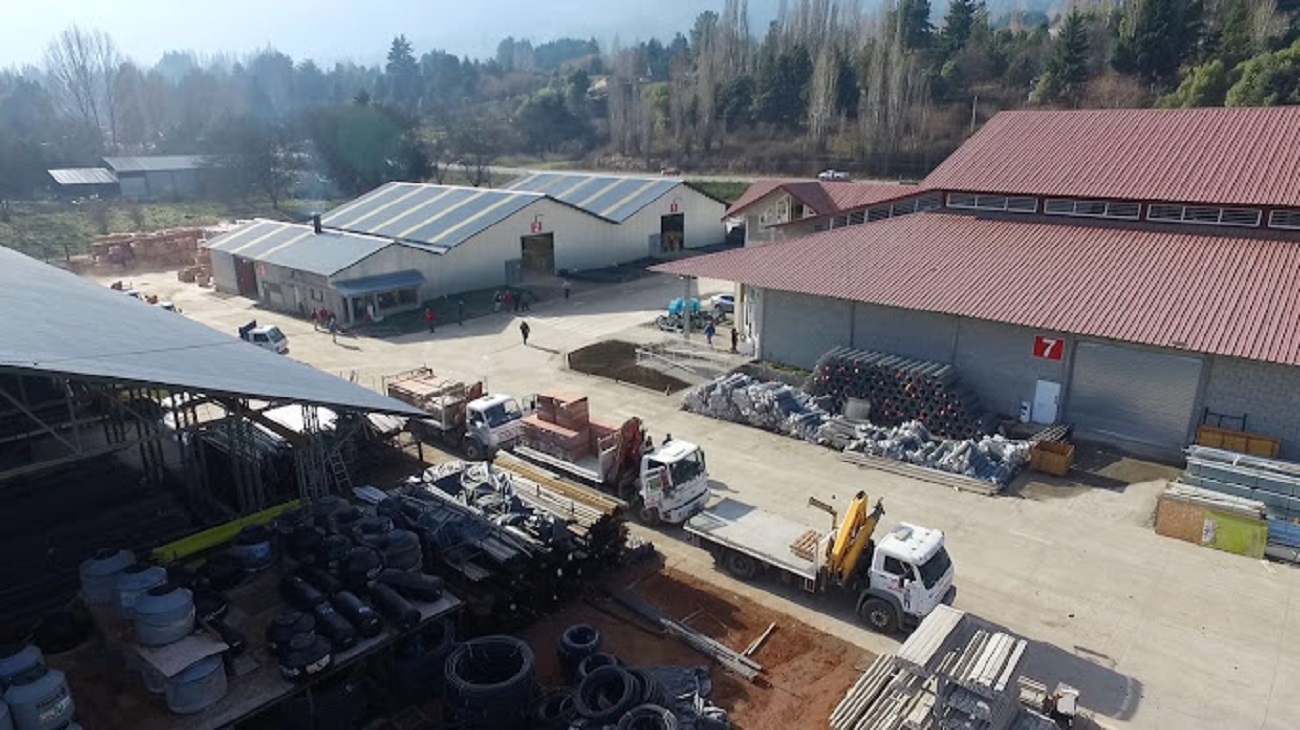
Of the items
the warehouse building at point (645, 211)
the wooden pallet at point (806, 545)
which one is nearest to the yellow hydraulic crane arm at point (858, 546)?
the wooden pallet at point (806, 545)

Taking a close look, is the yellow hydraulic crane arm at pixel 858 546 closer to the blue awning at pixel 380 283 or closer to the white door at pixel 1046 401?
the white door at pixel 1046 401

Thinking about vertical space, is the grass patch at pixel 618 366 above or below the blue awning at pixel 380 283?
below

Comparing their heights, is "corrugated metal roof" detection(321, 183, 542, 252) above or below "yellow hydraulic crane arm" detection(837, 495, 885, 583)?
above

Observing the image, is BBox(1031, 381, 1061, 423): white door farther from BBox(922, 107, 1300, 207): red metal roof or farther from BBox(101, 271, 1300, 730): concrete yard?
BBox(922, 107, 1300, 207): red metal roof

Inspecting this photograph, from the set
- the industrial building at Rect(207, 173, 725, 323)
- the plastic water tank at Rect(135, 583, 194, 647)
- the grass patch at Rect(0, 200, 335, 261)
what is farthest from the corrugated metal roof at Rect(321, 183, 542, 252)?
the plastic water tank at Rect(135, 583, 194, 647)

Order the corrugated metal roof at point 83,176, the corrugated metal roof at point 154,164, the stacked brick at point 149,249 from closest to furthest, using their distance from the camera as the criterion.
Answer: the stacked brick at point 149,249 → the corrugated metal roof at point 83,176 → the corrugated metal roof at point 154,164

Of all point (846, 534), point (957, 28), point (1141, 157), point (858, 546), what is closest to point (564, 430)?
point (846, 534)
